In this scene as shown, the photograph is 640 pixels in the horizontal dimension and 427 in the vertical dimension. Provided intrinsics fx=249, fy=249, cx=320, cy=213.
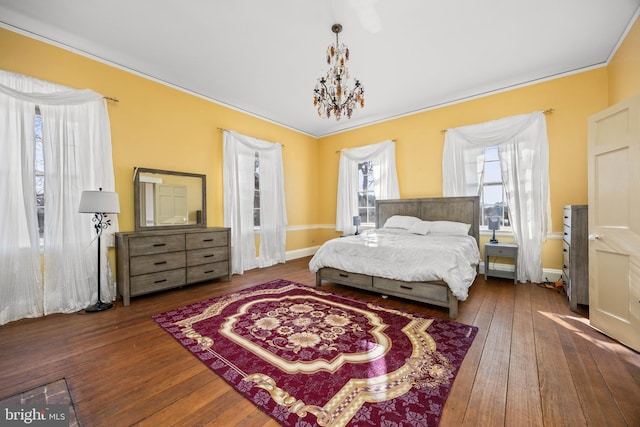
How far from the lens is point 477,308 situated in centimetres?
279

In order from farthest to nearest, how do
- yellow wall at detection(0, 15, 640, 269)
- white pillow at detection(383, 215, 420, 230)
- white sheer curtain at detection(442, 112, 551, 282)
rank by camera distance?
white pillow at detection(383, 215, 420, 230) < white sheer curtain at detection(442, 112, 551, 282) < yellow wall at detection(0, 15, 640, 269)

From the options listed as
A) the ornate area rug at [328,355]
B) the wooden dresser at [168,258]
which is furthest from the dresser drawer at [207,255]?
the ornate area rug at [328,355]

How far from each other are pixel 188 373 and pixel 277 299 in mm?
1427

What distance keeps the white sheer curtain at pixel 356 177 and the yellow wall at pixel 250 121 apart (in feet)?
0.65

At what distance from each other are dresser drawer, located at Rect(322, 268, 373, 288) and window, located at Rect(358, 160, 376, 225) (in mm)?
2293

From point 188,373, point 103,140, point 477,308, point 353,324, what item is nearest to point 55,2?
point 103,140

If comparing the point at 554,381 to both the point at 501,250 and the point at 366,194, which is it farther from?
the point at 366,194

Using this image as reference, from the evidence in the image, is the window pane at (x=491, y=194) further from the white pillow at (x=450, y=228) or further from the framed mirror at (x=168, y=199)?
the framed mirror at (x=168, y=199)

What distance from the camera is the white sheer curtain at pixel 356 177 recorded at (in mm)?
5055

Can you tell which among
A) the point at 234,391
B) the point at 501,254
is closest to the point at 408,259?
the point at 501,254

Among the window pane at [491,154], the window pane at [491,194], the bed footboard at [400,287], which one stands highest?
the window pane at [491,154]

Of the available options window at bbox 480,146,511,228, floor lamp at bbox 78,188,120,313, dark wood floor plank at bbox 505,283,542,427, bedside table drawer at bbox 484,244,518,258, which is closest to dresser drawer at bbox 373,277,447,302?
dark wood floor plank at bbox 505,283,542,427

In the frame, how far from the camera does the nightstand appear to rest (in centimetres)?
365

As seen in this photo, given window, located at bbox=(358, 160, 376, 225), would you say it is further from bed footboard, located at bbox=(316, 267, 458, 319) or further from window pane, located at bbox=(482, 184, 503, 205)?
bed footboard, located at bbox=(316, 267, 458, 319)
